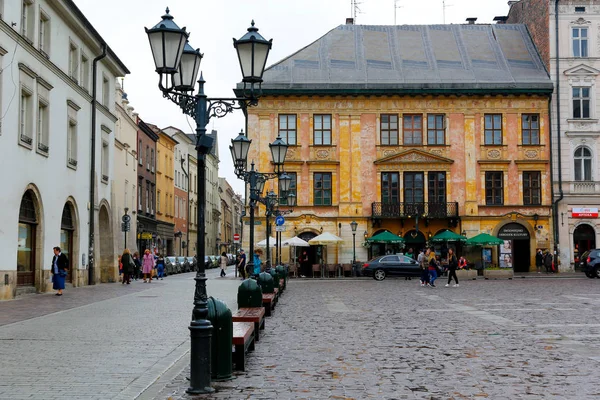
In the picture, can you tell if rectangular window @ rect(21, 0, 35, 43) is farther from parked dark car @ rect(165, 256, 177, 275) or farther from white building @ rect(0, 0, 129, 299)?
parked dark car @ rect(165, 256, 177, 275)

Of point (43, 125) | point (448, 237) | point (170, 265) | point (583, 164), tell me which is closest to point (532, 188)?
point (583, 164)

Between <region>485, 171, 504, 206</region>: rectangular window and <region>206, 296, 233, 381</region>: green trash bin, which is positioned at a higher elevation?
<region>485, 171, 504, 206</region>: rectangular window

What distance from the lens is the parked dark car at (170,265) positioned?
50675 millimetres

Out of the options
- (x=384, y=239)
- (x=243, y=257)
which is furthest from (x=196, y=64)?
(x=384, y=239)

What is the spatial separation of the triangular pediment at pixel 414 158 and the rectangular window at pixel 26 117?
2687 cm

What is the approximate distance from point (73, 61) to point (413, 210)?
2425cm

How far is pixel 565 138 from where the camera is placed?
4766 cm

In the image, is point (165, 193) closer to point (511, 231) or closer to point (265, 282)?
point (511, 231)

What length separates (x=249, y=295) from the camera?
44.8ft

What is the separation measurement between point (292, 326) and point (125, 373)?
20.1ft

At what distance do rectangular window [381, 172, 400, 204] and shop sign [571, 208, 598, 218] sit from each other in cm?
1085

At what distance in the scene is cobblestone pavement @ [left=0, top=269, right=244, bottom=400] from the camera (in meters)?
7.95

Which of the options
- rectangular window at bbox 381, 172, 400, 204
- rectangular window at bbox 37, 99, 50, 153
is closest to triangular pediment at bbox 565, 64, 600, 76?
rectangular window at bbox 381, 172, 400, 204

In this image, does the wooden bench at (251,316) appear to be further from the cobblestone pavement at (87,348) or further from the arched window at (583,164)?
the arched window at (583,164)
